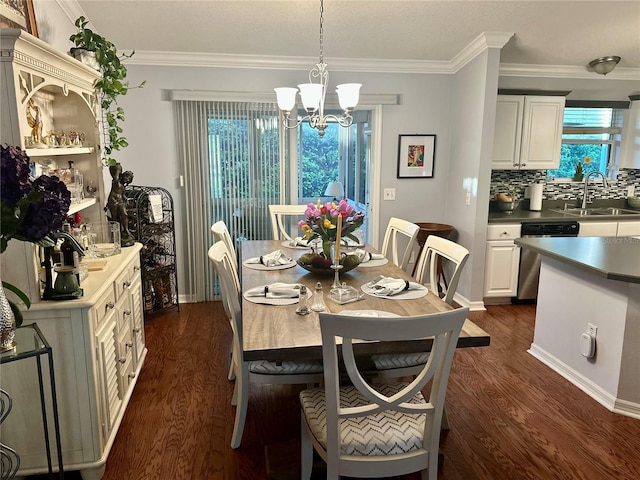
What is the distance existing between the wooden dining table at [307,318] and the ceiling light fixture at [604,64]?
3245 millimetres

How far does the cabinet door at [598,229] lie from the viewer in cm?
434

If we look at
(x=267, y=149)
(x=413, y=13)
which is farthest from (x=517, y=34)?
(x=267, y=149)

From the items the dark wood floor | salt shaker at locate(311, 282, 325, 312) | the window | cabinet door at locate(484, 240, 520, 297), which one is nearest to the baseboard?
the dark wood floor

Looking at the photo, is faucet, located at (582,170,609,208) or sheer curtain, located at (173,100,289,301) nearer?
sheer curtain, located at (173,100,289,301)

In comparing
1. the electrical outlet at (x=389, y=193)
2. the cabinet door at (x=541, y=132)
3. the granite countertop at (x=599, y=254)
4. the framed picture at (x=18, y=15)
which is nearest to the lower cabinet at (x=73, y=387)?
the framed picture at (x=18, y=15)

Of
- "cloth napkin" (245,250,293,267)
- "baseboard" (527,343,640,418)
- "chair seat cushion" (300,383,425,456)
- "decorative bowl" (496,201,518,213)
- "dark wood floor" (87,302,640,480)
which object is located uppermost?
"decorative bowl" (496,201,518,213)

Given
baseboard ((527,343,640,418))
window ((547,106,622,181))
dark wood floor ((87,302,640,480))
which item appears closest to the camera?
dark wood floor ((87,302,640,480))

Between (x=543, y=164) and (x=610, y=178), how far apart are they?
1.14 meters

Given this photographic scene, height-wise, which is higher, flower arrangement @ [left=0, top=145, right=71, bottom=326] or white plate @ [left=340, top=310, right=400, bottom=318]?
flower arrangement @ [left=0, top=145, right=71, bottom=326]

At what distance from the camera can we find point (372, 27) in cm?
345

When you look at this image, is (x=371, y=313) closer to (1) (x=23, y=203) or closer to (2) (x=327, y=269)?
(2) (x=327, y=269)

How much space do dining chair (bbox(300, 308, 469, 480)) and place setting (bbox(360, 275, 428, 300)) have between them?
2.03ft

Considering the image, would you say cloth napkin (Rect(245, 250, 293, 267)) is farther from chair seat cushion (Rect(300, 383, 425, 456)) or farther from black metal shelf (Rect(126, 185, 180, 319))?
black metal shelf (Rect(126, 185, 180, 319))

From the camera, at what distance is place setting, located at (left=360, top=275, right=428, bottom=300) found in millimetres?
2177
